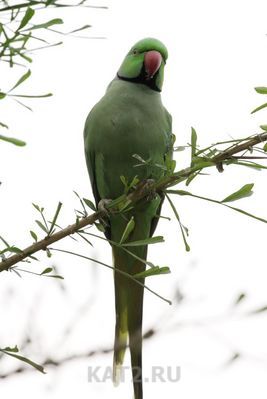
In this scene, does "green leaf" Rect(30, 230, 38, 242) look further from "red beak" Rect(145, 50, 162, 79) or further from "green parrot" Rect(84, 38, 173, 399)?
"red beak" Rect(145, 50, 162, 79)

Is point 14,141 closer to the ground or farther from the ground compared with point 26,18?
closer to the ground

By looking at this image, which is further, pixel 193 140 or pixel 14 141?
pixel 193 140

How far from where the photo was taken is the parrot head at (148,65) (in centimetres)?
239

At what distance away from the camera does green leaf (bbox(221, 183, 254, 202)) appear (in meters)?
1.10

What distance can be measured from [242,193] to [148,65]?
1383 mm

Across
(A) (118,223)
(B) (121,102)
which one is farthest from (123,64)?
(A) (118,223)

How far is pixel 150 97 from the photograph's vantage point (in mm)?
2365

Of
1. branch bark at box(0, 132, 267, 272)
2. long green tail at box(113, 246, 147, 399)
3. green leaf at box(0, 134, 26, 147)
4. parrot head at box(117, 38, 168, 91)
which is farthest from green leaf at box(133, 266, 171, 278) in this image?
parrot head at box(117, 38, 168, 91)

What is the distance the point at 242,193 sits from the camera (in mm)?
1104

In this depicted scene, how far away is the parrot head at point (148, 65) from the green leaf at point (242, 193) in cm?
136

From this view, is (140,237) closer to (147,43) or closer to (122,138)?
(122,138)

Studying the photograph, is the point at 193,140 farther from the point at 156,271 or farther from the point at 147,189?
the point at 156,271

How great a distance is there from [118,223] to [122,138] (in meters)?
0.29

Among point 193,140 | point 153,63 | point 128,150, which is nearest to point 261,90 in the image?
point 193,140
